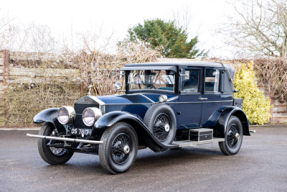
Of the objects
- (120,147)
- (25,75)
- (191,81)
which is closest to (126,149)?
(120,147)

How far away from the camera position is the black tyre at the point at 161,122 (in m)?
5.52

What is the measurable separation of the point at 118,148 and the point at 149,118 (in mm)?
761

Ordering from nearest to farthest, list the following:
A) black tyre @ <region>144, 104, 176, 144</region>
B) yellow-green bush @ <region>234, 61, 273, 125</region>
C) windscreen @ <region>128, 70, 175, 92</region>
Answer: black tyre @ <region>144, 104, 176, 144</region>
windscreen @ <region>128, 70, 175, 92</region>
yellow-green bush @ <region>234, 61, 273, 125</region>

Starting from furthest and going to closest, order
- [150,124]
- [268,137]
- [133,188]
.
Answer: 1. [268,137]
2. [150,124]
3. [133,188]

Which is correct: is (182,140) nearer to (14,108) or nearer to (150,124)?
(150,124)

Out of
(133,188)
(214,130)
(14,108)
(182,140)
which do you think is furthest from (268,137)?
(14,108)

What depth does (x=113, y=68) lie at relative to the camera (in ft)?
36.9

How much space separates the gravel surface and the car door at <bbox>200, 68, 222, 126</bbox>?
923mm

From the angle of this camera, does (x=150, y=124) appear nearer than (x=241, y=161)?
Yes

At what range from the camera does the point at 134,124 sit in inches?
212

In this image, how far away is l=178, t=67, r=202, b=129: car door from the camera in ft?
20.6

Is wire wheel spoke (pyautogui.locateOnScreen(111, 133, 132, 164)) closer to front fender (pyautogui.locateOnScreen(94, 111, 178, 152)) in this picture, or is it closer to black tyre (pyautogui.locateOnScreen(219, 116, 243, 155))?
front fender (pyautogui.locateOnScreen(94, 111, 178, 152))

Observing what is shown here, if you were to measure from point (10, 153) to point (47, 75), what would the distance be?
4.46m

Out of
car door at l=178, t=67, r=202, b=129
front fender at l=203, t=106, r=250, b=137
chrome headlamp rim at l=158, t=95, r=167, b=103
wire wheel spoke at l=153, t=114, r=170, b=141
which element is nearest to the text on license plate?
wire wheel spoke at l=153, t=114, r=170, b=141
